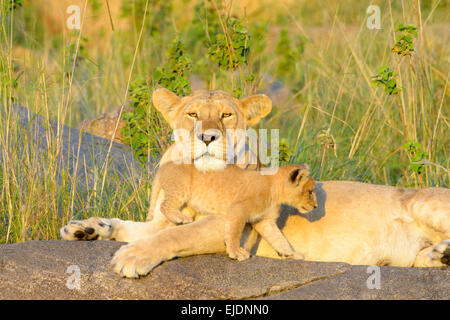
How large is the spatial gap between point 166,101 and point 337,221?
136 centimetres

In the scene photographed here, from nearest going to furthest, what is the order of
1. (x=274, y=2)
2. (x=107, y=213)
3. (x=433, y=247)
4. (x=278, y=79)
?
(x=433, y=247) → (x=107, y=213) → (x=278, y=79) → (x=274, y=2)

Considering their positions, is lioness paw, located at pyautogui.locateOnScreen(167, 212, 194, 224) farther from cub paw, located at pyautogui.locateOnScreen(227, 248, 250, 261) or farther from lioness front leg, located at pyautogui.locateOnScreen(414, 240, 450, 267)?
lioness front leg, located at pyautogui.locateOnScreen(414, 240, 450, 267)

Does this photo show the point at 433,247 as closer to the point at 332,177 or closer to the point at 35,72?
the point at 332,177

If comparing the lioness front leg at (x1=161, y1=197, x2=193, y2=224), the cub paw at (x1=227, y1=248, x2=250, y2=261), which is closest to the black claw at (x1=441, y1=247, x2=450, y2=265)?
the cub paw at (x1=227, y1=248, x2=250, y2=261)

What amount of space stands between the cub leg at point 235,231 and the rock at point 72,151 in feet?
6.01

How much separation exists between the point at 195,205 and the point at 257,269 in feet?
2.11

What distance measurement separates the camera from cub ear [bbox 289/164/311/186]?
423cm

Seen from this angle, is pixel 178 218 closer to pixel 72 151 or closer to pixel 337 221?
pixel 337 221

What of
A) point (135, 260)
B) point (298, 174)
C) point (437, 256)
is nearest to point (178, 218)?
point (135, 260)

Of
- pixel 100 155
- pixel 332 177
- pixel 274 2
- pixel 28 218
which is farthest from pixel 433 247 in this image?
pixel 274 2

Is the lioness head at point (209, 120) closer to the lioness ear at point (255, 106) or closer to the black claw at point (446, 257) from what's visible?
the lioness ear at point (255, 106)

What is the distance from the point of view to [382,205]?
4910 mm

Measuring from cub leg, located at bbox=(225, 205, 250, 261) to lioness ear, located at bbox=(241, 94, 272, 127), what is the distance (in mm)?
738

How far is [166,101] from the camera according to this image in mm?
4656
